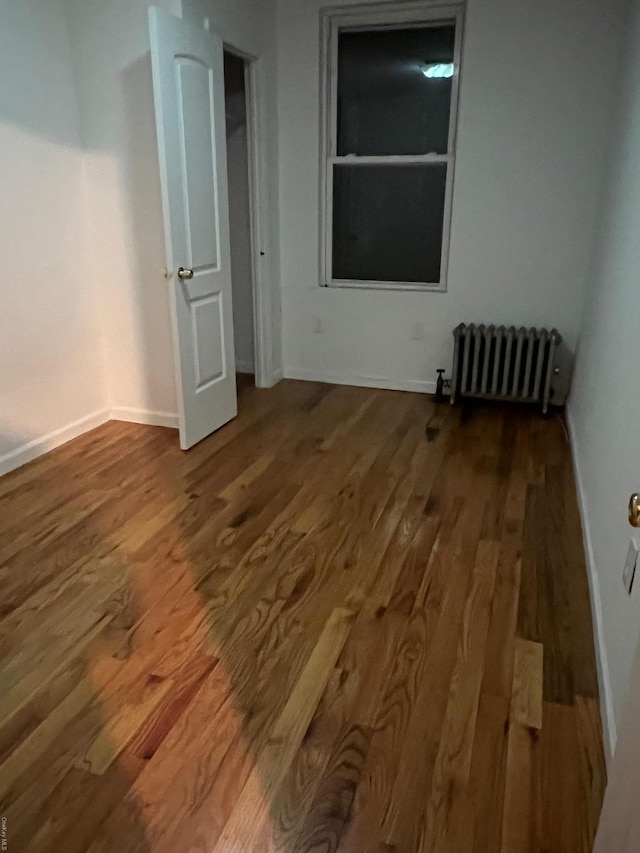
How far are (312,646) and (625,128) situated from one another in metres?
2.83

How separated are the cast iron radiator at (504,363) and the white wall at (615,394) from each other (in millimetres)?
237

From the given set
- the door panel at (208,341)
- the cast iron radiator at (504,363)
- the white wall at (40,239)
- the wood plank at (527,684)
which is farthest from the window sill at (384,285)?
the wood plank at (527,684)

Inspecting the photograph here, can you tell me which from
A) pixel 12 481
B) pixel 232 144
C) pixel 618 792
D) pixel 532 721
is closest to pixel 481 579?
pixel 532 721

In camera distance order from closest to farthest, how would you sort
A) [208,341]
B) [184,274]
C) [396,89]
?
[184,274]
[208,341]
[396,89]

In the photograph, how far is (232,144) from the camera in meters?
4.49

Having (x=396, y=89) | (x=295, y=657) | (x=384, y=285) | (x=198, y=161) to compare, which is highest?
(x=396, y=89)

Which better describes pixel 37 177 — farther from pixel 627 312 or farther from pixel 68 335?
pixel 627 312

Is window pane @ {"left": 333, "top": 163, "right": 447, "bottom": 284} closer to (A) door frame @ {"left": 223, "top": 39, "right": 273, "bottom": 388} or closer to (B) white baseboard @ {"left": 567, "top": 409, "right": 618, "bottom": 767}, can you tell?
(A) door frame @ {"left": 223, "top": 39, "right": 273, "bottom": 388}

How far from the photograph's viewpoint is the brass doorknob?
10.1 feet

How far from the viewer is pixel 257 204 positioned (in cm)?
409

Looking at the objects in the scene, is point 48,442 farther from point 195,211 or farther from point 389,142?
point 389,142

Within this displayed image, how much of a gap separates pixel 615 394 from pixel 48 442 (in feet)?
9.30

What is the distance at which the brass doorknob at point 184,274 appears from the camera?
3076mm

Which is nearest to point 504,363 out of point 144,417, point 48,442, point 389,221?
point 389,221
